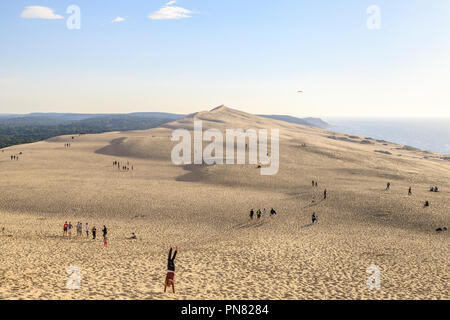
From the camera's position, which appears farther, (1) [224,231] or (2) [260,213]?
(2) [260,213]

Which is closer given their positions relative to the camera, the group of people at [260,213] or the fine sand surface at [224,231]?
the fine sand surface at [224,231]

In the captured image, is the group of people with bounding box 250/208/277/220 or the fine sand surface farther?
the group of people with bounding box 250/208/277/220

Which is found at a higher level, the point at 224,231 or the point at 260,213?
the point at 260,213

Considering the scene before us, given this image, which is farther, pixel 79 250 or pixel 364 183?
pixel 364 183
